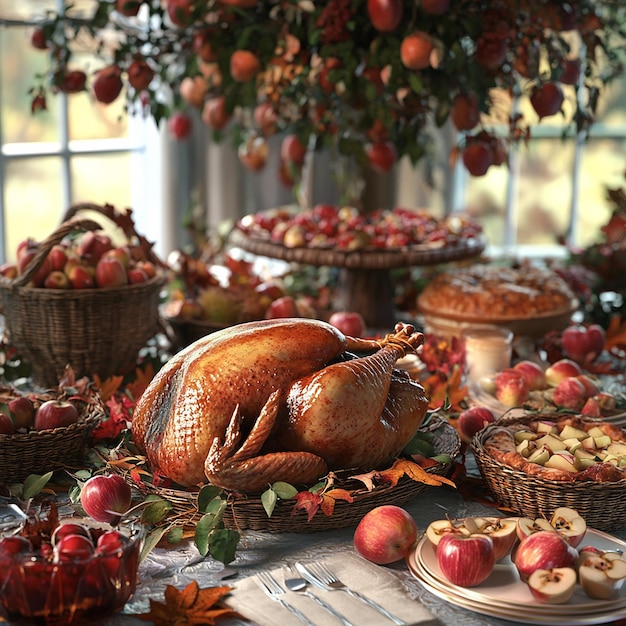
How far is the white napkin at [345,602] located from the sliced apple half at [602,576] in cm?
17

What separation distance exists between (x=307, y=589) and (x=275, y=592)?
37 millimetres

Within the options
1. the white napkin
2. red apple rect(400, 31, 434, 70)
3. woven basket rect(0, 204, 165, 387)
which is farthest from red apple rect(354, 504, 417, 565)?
red apple rect(400, 31, 434, 70)

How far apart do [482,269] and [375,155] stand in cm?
41

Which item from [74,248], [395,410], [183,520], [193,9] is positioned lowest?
[183,520]

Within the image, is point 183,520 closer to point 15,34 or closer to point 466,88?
point 466,88

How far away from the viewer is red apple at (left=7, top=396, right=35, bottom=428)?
54.2 inches

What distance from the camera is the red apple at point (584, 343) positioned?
77.8 inches

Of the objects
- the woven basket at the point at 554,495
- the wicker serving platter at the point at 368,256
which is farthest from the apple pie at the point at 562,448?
the wicker serving platter at the point at 368,256

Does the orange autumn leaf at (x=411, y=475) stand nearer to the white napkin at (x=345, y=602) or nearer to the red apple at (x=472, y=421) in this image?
the white napkin at (x=345, y=602)

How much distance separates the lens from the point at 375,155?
2.35 m

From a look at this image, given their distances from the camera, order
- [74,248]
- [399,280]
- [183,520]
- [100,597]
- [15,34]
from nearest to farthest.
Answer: [100,597] < [183,520] < [74,248] < [399,280] < [15,34]

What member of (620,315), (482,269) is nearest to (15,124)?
(482,269)

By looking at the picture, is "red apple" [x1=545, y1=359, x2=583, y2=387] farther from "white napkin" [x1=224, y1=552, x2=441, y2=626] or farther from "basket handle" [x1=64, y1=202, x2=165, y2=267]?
"basket handle" [x1=64, y1=202, x2=165, y2=267]

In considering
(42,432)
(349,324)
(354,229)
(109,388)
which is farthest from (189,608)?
(354,229)
